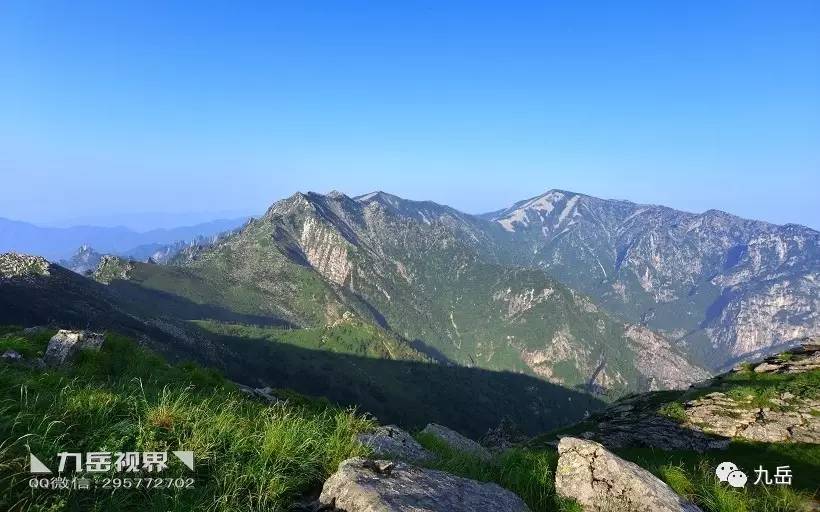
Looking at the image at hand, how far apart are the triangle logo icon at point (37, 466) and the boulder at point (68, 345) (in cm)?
1478

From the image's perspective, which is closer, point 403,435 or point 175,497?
point 175,497

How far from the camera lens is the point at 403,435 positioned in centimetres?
1335

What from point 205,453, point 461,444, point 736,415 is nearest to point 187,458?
point 205,453

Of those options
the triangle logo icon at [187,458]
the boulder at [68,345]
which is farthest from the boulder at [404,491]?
the boulder at [68,345]

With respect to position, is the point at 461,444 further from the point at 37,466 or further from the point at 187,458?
the point at 37,466

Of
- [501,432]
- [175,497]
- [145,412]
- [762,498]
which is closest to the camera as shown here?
[175,497]

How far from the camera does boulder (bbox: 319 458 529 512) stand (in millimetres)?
6683

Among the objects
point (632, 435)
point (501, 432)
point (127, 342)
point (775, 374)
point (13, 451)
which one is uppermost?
point (13, 451)

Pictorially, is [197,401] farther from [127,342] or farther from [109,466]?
[127,342]

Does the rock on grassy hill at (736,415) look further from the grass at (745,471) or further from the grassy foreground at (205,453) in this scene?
the grassy foreground at (205,453)

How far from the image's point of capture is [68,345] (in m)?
18.4

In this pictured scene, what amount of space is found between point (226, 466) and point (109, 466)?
1485 mm

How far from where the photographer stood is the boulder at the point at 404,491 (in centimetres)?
668

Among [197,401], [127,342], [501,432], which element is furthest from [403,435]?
[501,432]
